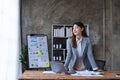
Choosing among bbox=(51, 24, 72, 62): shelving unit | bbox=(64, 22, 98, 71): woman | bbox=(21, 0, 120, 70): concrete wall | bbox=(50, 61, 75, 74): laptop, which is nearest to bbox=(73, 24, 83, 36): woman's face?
bbox=(64, 22, 98, 71): woman

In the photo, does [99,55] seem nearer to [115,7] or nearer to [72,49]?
[115,7]

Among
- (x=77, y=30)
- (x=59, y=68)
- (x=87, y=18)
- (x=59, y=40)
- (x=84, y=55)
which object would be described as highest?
(x=87, y=18)

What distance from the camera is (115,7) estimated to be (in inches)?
283

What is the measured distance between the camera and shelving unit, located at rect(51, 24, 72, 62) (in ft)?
23.1

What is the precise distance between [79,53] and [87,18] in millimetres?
3442

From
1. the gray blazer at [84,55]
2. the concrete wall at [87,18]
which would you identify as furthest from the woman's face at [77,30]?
the concrete wall at [87,18]

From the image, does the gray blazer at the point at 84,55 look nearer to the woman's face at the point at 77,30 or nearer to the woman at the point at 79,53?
the woman at the point at 79,53

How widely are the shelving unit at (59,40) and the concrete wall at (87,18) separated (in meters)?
0.18

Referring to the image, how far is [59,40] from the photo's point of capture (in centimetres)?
726

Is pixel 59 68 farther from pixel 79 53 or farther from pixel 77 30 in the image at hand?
pixel 77 30

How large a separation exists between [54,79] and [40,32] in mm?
4047

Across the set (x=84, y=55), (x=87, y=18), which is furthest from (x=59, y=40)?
(x=84, y=55)

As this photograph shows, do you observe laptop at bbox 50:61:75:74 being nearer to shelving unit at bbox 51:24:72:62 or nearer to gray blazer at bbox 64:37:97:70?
gray blazer at bbox 64:37:97:70

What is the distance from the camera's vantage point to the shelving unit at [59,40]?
7043mm
